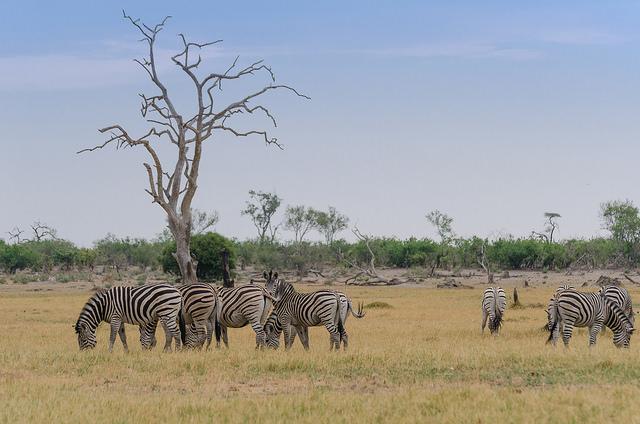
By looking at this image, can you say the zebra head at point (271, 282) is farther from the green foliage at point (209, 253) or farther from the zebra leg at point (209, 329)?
the green foliage at point (209, 253)

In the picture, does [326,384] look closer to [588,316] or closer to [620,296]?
[588,316]

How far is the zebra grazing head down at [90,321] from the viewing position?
60.4 ft

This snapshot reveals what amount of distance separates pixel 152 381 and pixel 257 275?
4977 cm

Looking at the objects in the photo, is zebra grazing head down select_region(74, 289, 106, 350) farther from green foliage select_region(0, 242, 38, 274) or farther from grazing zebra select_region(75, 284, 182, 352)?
green foliage select_region(0, 242, 38, 274)

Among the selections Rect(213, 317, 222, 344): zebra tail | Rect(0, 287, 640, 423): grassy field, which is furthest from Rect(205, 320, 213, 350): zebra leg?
Rect(0, 287, 640, 423): grassy field

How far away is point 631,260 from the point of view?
73.9m

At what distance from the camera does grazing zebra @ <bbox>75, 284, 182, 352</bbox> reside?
17.8m

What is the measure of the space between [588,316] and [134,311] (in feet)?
28.3

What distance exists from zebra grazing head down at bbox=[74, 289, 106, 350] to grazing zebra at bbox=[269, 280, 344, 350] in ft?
11.1

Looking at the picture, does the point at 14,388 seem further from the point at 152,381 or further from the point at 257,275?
the point at 257,275

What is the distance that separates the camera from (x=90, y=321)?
18469 mm

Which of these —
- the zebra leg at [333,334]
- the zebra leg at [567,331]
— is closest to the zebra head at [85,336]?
the zebra leg at [333,334]

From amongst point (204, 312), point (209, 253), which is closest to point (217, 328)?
point (204, 312)

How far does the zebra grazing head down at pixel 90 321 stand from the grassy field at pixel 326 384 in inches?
16.7
